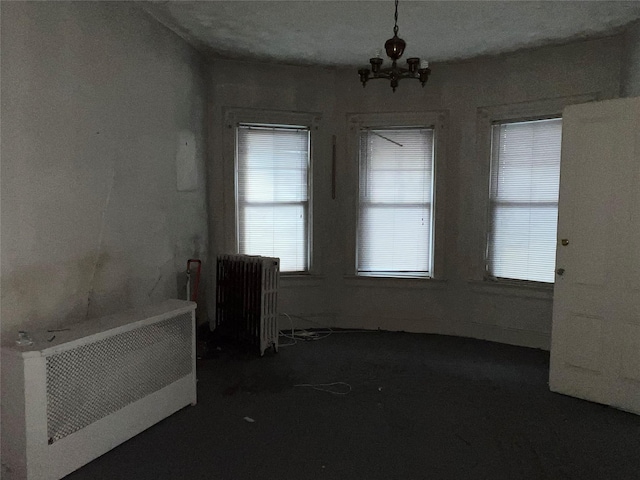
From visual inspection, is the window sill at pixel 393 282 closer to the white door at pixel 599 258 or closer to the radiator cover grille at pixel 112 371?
the white door at pixel 599 258

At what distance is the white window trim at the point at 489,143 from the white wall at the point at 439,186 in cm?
2

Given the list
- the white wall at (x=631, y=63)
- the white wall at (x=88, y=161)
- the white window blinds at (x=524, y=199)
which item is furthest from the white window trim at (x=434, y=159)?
the white wall at (x=88, y=161)

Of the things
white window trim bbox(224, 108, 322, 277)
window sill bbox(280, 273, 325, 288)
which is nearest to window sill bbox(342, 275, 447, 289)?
window sill bbox(280, 273, 325, 288)

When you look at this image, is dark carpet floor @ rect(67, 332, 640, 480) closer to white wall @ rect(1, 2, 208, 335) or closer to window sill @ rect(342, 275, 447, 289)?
white wall @ rect(1, 2, 208, 335)

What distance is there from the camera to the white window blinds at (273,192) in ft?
16.3

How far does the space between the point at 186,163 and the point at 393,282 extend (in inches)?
99.9

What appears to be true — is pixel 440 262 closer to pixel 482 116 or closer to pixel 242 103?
pixel 482 116

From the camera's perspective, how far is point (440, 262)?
5.08m

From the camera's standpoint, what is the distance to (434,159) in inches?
198

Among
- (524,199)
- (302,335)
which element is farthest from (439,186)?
(302,335)

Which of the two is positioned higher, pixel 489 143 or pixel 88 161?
pixel 489 143

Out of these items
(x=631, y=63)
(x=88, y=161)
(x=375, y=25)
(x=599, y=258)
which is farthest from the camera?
(x=631, y=63)

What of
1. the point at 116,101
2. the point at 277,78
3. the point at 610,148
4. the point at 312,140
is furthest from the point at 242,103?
the point at 610,148

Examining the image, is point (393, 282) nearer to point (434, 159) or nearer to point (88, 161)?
point (434, 159)
